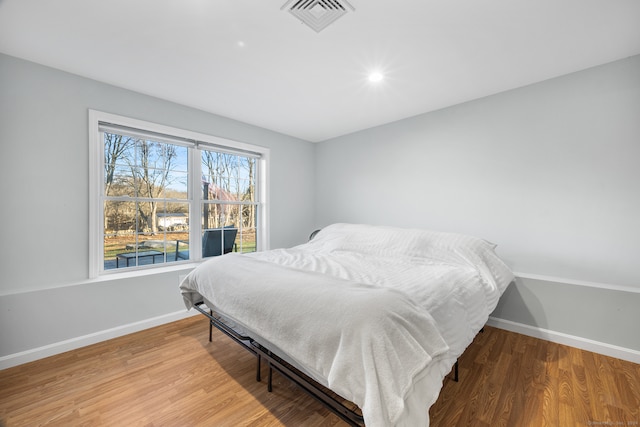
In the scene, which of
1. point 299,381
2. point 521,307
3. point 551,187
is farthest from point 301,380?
point 551,187

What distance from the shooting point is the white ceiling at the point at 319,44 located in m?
1.55

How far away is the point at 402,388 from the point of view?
98cm

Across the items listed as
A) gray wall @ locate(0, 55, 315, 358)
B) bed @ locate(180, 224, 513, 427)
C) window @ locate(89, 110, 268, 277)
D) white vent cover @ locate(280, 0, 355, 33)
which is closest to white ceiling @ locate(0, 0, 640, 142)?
white vent cover @ locate(280, 0, 355, 33)

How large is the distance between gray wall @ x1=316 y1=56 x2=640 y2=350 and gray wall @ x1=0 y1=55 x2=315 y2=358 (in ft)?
Result: 10.8

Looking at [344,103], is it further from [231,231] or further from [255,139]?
[231,231]

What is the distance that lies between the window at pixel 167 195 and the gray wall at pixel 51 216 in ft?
0.42

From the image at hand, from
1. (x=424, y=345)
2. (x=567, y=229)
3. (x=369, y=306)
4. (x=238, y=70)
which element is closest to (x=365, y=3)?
(x=238, y=70)

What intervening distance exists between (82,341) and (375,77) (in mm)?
3559

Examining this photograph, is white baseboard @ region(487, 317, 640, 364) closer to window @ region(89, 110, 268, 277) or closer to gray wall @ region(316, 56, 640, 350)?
gray wall @ region(316, 56, 640, 350)

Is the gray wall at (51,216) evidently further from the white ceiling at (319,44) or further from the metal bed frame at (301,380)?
the metal bed frame at (301,380)

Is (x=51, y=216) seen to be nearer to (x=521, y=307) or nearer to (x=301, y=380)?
(x=301, y=380)

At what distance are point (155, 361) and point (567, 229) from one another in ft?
12.3

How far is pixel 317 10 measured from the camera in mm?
1550

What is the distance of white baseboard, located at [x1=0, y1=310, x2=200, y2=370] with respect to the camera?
1.98 meters
